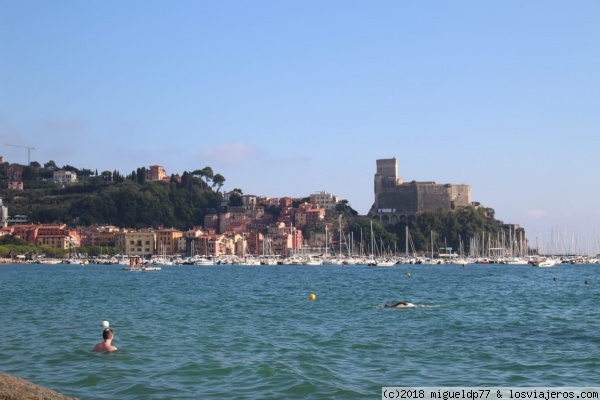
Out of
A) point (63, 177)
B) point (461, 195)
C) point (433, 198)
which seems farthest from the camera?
point (63, 177)

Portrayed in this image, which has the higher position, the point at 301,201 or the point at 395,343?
the point at 301,201

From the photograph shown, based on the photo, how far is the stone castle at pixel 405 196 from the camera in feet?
471

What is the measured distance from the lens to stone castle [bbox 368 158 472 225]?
143500mm

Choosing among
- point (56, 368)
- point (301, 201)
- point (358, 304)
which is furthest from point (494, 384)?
point (301, 201)

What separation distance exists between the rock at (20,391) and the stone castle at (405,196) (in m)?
135

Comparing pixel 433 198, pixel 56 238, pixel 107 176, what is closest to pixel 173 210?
pixel 107 176

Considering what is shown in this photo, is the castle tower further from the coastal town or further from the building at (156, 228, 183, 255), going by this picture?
the building at (156, 228, 183, 255)

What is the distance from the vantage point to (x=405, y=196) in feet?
473

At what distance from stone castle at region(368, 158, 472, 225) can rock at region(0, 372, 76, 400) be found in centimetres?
13459

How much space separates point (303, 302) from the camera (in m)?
31.7

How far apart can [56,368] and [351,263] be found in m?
94.5

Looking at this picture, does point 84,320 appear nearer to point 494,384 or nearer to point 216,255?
point 494,384

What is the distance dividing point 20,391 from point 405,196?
137 meters

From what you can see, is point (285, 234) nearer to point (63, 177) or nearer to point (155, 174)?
point (155, 174)
